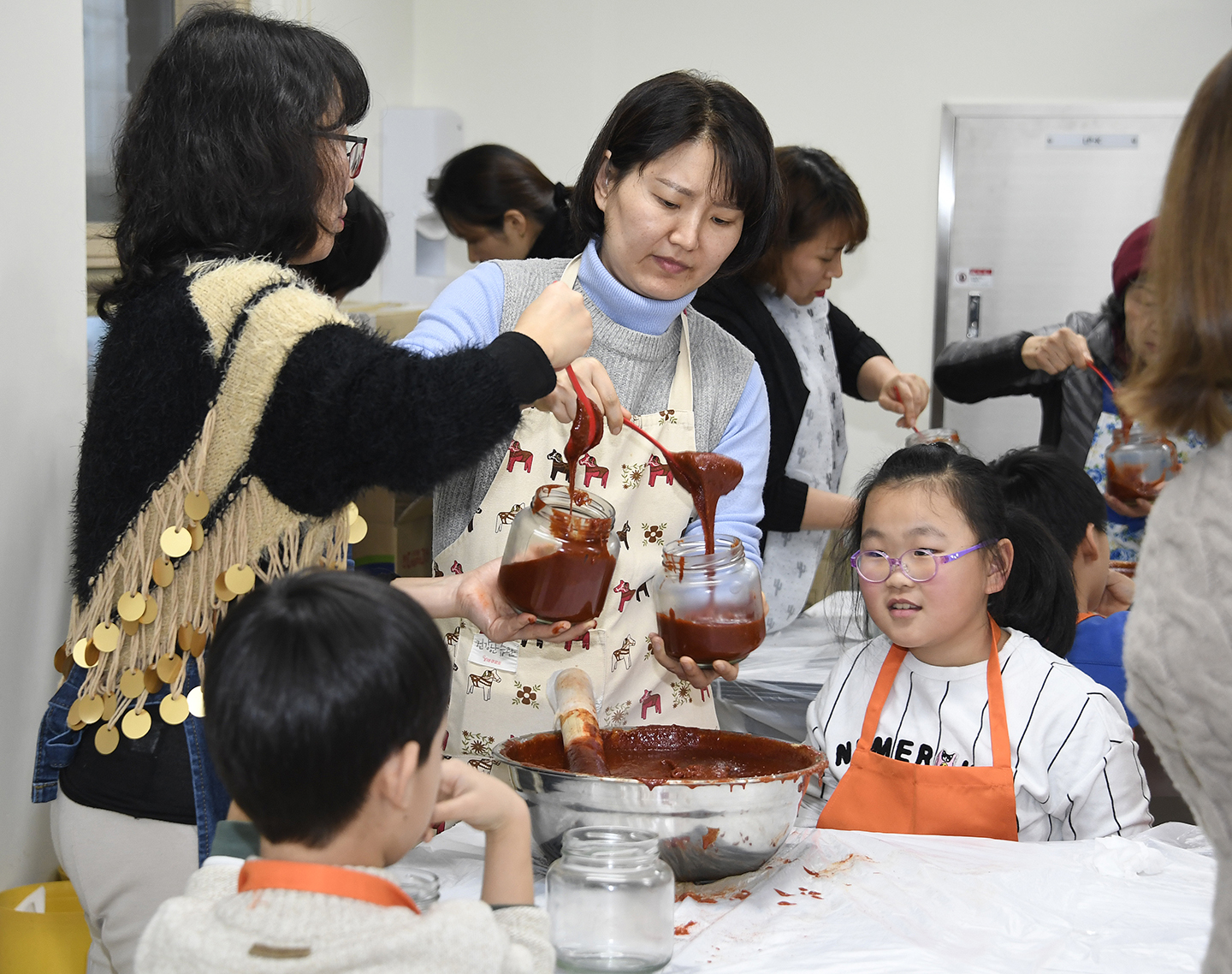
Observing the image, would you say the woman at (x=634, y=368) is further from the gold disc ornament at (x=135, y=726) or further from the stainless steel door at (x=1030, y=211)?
the stainless steel door at (x=1030, y=211)

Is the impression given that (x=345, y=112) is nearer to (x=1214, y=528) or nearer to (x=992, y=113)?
(x=1214, y=528)

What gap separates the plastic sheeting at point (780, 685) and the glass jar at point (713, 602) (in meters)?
0.71

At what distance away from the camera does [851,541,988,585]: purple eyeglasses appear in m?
1.68

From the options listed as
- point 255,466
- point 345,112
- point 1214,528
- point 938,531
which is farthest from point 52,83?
point 1214,528

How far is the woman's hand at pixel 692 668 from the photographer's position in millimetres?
1384

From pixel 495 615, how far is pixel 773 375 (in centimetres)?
111

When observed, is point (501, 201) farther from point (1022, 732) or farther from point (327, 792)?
point (327, 792)

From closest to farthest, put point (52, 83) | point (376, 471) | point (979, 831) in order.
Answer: point (376, 471)
point (979, 831)
point (52, 83)

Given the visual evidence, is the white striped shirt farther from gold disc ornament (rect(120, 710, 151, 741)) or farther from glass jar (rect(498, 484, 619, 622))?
gold disc ornament (rect(120, 710, 151, 741))

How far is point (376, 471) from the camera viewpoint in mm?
1129

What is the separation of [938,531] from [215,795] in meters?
1.05

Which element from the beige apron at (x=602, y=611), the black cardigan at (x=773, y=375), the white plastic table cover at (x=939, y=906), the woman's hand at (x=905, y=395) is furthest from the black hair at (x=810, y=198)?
the white plastic table cover at (x=939, y=906)

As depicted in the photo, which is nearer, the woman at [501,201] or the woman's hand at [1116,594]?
the woman's hand at [1116,594]

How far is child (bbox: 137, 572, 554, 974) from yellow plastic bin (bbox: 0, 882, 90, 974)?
0.80 meters
